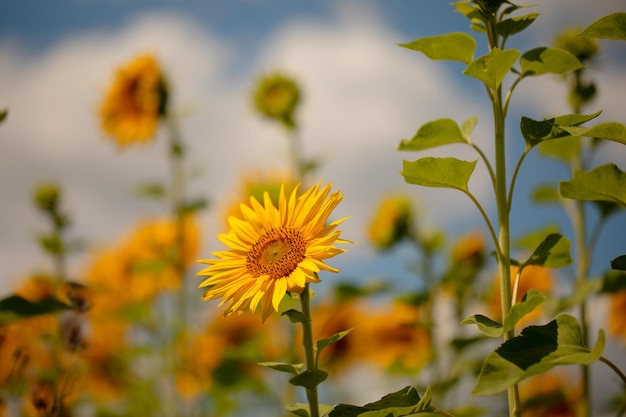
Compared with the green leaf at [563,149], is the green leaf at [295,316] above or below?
below

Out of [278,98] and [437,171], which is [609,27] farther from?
[278,98]

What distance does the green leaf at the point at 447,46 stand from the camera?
1.04 meters

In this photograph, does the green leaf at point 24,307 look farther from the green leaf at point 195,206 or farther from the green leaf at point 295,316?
the green leaf at point 195,206

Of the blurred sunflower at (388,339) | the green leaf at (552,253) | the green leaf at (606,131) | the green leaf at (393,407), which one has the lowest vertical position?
the blurred sunflower at (388,339)

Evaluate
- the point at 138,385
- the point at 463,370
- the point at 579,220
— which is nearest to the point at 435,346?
the point at 463,370

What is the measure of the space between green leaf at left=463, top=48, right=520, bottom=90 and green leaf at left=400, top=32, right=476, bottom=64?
0.07 m

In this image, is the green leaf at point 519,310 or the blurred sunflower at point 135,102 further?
the blurred sunflower at point 135,102

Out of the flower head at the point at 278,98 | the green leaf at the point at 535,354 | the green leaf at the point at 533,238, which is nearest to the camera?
the green leaf at the point at 535,354

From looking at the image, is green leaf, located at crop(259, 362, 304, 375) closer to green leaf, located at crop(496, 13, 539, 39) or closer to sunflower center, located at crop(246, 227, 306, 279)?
sunflower center, located at crop(246, 227, 306, 279)

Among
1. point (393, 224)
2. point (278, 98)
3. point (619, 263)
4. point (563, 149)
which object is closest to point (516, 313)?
point (619, 263)

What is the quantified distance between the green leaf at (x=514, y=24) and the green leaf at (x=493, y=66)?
0.11m

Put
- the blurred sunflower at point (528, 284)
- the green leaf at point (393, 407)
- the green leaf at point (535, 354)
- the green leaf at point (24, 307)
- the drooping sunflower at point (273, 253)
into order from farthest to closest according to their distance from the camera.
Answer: the blurred sunflower at point (528, 284) < the green leaf at point (24, 307) < the drooping sunflower at point (273, 253) < the green leaf at point (393, 407) < the green leaf at point (535, 354)

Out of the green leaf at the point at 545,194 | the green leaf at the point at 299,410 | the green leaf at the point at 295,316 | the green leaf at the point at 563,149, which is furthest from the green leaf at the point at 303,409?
the green leaf at the point at 545,194

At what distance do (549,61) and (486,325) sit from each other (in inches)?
16.6
